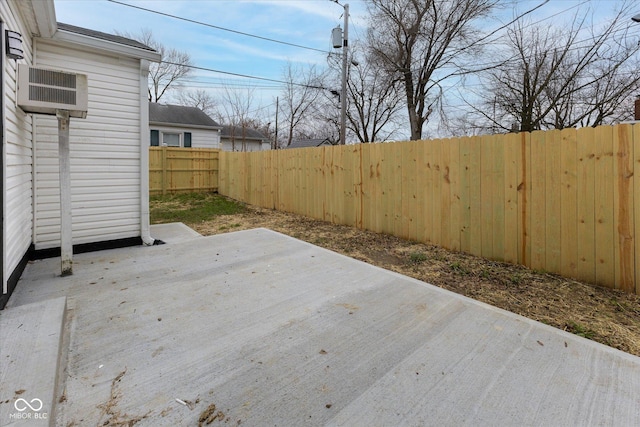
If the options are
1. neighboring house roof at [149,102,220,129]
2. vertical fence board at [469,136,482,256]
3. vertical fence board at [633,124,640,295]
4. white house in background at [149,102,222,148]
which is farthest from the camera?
neighboring house roof at [149,102,220,129]

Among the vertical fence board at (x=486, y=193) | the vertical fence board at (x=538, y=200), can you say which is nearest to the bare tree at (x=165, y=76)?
the vertical fence board at (x=486, y=193)

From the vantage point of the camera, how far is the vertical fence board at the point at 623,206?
296 cm

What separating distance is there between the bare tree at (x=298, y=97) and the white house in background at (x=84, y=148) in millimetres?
14835

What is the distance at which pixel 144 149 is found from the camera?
4.59m

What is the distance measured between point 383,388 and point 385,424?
0.80 feet

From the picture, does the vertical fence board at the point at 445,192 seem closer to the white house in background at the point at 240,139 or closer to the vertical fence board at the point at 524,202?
the vertical fence board at the point at 524,202

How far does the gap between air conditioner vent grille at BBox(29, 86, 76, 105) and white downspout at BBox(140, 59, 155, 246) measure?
138 cm

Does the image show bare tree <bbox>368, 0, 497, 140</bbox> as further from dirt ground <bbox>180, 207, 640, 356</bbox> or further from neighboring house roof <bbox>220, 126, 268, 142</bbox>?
neighboring house roof <bbox>220, 126, 268, 142</bbox>

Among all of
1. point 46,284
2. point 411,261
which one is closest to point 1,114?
point 46,284

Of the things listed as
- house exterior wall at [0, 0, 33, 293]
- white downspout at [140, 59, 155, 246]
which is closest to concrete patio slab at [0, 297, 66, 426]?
house exterior wall at [0, 0, 33, 293]

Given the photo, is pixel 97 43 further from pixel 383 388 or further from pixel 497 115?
pixel 497 115

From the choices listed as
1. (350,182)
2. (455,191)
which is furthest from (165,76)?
(455,191)

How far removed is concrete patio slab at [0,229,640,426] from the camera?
157 cm

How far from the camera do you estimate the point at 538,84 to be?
11.1 m
